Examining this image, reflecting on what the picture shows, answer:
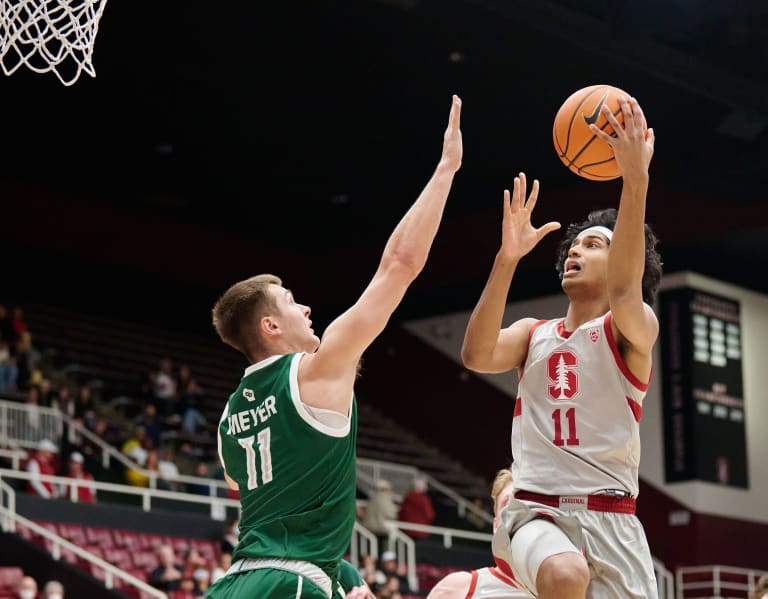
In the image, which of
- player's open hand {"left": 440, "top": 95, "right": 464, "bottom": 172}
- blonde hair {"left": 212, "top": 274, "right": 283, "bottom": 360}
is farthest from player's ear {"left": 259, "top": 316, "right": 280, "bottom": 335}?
player's open hand {"left": 440, "top": 95, "right": 464, "bottom": 172}

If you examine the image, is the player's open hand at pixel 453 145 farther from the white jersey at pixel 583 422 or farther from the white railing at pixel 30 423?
the white railing at pixel 30 423

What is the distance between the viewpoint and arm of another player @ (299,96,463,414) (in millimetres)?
4344

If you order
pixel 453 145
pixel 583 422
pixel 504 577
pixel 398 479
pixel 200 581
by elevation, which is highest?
pixel 453 145

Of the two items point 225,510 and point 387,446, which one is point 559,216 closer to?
point 387,446

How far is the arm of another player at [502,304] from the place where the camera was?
5340mm

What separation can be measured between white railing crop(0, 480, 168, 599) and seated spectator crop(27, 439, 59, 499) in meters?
0.57

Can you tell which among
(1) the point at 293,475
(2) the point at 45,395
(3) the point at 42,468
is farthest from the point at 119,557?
(1) the point at 293,475

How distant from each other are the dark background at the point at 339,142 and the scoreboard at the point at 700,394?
35.3 inches

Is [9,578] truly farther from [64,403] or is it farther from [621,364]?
[621,364]

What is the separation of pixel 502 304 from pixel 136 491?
10822 mm

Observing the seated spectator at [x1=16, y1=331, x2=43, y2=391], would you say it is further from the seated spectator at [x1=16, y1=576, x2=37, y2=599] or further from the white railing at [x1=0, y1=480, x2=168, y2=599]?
the seated spectator at [x1=16, y1=576, x2=37, y2=599]

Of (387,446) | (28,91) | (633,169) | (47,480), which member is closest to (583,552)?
(633,169)

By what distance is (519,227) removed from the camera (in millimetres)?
5438

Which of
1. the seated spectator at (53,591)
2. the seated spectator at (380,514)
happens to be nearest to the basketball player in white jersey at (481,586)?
the seated spectator at (53,591)
